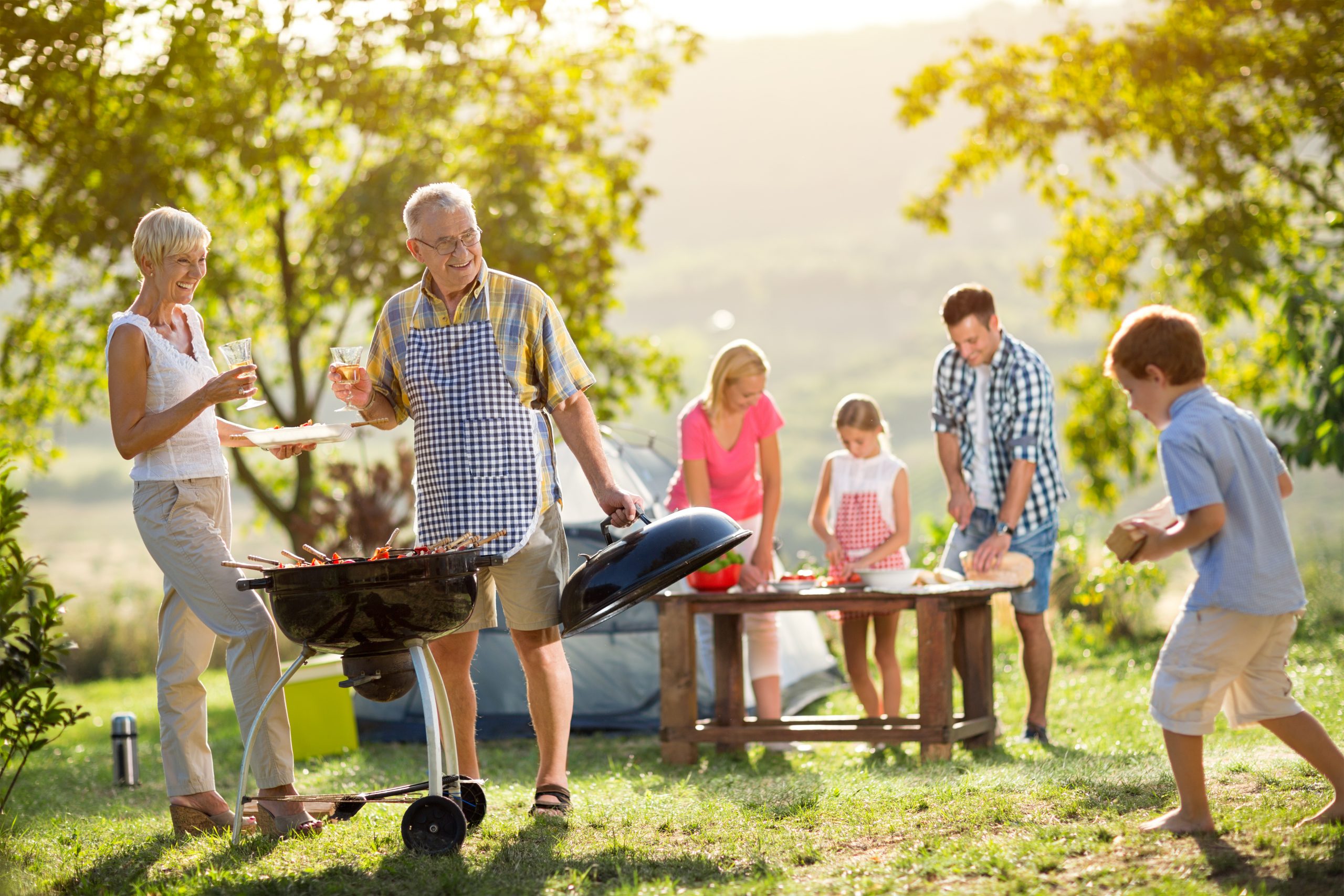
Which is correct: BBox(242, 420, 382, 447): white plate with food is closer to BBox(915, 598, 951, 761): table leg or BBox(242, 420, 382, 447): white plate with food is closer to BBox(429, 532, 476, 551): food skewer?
BBox(429, 532, 476, 551): food skewer

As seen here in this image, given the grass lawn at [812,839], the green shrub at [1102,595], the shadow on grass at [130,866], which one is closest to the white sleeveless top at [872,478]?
the grass lawn at [812,839]

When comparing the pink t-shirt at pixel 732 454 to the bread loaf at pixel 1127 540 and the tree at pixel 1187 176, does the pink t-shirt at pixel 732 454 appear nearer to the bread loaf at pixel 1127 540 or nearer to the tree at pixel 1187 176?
the bread loaf at pixel 1127 540

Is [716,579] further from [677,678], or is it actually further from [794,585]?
[677,678]

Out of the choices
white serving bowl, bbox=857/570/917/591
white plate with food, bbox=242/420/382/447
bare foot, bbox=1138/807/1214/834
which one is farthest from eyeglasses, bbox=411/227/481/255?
bare foot, bbox=1138/807/1214/834

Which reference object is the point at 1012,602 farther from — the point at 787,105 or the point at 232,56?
the point at 787,105

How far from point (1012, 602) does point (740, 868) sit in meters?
2.56

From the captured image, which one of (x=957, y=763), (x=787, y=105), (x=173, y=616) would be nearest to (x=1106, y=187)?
(x=957, y=763)

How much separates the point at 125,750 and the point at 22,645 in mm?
1719

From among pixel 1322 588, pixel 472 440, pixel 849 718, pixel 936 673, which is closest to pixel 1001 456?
pixel 936 673

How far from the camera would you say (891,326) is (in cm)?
9788

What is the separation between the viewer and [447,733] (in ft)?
12.2

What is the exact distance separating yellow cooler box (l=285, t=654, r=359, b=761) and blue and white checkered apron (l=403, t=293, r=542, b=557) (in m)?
2.89

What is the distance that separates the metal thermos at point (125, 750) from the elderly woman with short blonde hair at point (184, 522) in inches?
84.7

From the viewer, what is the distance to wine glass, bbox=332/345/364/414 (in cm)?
368
